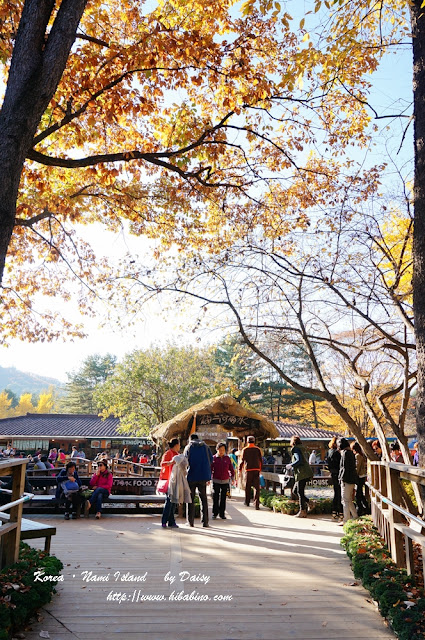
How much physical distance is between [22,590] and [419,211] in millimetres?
5209

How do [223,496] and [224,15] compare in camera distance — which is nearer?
[224,15]

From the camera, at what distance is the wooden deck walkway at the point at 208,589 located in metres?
3.71

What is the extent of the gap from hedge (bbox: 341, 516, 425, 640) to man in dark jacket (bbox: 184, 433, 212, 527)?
3031 millimetres

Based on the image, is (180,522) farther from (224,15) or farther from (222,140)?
(224,15)

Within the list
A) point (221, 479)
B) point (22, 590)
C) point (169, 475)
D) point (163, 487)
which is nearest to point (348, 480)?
point (221, 479)

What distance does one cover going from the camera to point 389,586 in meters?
3.99

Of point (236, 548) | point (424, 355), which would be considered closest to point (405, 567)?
point (424, 355)

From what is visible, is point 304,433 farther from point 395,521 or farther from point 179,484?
point 395,521

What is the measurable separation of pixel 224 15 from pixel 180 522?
8.59m

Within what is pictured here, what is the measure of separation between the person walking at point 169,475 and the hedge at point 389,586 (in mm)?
3438

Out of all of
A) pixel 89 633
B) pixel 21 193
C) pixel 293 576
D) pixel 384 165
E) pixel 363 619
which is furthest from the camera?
pixel 384 165

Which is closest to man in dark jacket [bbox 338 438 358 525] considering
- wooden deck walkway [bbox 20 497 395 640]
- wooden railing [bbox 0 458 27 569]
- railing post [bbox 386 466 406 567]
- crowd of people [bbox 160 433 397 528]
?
crowd of people [bbox 160 433 397 528]

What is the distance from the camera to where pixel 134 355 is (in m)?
29.0

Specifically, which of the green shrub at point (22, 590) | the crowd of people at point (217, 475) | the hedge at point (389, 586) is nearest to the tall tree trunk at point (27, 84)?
the green shrub at point (22, 590)
